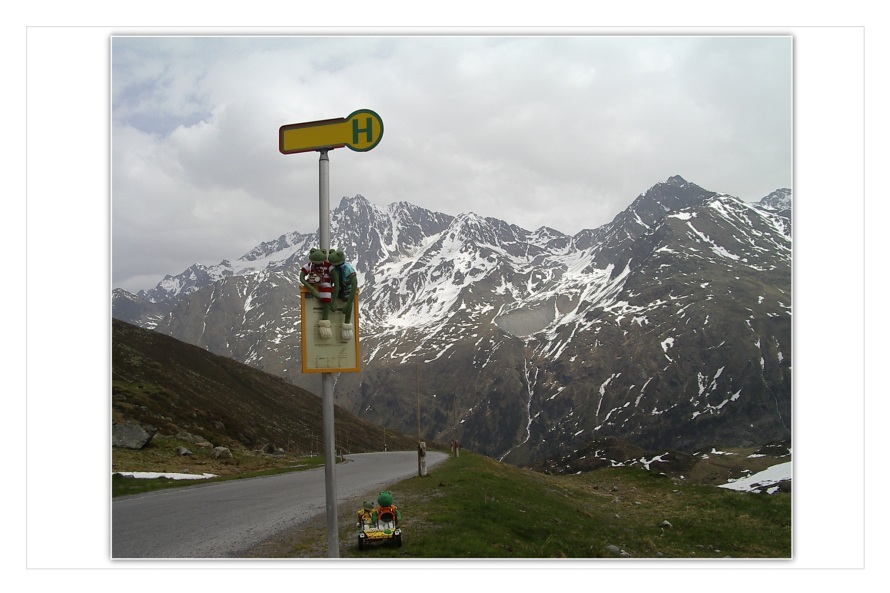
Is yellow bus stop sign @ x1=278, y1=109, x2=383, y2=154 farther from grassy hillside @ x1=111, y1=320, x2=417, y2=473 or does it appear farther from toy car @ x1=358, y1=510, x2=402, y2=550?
grassy hillside @ x1=111, y1=320, x2=417, y2=473

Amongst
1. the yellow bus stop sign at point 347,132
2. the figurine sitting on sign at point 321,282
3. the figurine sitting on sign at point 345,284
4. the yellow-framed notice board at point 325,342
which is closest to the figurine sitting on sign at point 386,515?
the yellow-framed notice board at point 325,342

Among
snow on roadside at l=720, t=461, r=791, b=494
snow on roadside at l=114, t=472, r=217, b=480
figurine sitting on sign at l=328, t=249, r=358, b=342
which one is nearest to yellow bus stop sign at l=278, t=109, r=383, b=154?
figurine sitting on sign at l=328, t=249, r=358, b=342

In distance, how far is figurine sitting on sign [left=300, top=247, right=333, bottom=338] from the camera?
9180mm

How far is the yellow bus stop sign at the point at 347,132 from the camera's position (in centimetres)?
991

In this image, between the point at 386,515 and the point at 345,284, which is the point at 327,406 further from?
the point at 386,515

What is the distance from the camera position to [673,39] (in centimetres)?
1527

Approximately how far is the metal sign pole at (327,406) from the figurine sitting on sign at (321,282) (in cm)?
35

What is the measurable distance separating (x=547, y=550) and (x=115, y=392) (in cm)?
4693

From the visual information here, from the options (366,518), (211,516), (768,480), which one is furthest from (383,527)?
(768,480)

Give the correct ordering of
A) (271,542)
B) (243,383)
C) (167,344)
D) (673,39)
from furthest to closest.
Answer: (243,383)
(167,344)
(673,39)
(271,542)

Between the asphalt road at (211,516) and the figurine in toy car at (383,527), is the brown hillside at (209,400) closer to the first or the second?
the asphalt road at (211,516)

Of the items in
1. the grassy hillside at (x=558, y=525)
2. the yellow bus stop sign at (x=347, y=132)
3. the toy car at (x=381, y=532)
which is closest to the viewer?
the yellow bus stop sign at (x=347, y=132)
